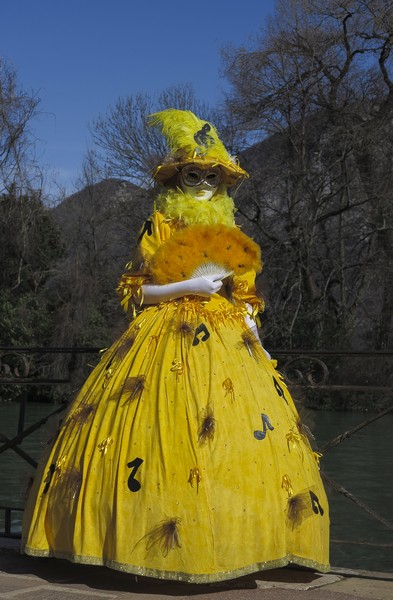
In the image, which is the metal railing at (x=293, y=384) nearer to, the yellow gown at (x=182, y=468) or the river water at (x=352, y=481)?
the river water at (x=352, y=481)

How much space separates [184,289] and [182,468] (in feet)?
2.58

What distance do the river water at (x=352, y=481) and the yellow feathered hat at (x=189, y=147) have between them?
118cm

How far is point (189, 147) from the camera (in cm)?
406

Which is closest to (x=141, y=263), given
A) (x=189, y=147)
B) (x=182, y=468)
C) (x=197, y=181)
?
(x=197, y=181)

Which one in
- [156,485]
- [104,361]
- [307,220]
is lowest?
[156,485]

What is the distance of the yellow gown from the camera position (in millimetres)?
3279

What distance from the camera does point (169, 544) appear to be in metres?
3.25

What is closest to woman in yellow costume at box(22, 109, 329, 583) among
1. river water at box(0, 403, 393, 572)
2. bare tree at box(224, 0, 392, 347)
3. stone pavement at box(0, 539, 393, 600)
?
stone pavement at box(0, 539, 393, 600)

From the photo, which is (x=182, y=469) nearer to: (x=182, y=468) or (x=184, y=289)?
(x=182, y=468)

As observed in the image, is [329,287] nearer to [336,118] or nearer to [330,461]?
[336,118]

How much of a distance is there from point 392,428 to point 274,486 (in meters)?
13.4

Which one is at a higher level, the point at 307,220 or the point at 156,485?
the point at 307,220

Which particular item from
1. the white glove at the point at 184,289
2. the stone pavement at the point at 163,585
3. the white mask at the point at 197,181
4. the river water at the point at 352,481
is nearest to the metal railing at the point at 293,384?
the river water at the point at 352,481

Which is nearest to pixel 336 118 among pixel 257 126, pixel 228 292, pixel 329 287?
pixel 257 126
